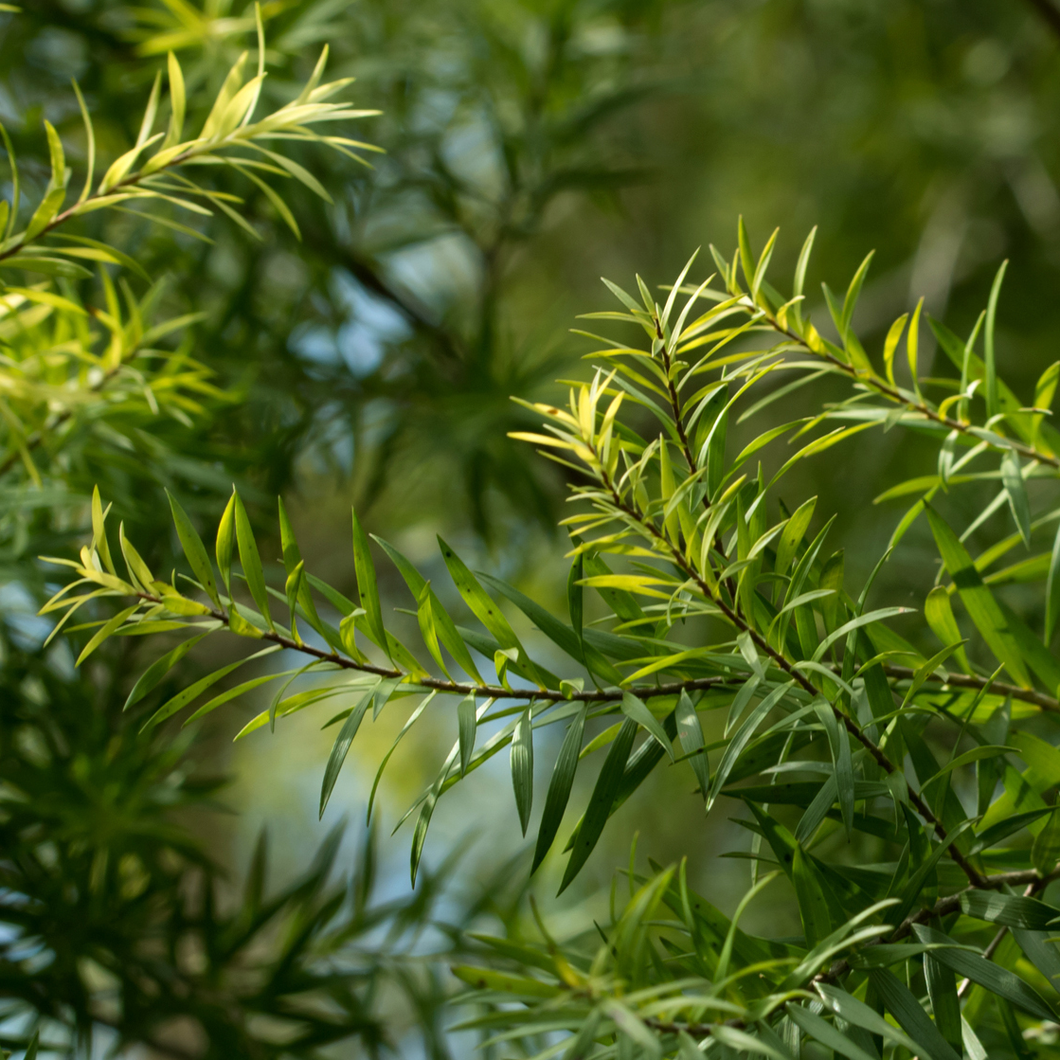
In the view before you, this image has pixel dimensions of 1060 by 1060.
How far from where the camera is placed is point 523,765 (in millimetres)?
203

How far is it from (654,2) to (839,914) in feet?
2.71

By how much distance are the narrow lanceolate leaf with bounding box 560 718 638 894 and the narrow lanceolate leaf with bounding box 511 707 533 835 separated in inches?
0.6

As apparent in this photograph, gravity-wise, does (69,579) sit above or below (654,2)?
below

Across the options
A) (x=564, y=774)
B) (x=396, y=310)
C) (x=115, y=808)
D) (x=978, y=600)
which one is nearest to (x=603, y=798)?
(x=564, y=774)

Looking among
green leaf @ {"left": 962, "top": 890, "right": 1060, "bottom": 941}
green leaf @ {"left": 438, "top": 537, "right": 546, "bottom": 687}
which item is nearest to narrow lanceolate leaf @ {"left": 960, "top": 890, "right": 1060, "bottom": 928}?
green leaf @ {"left": 962, "top": 890, "right": 1060, "bottom": 941}

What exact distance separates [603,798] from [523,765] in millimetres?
22

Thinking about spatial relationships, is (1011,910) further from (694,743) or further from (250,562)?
(250,562)

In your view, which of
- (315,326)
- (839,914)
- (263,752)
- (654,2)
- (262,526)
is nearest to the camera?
(839,914)

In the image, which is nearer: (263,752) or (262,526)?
(262,526)

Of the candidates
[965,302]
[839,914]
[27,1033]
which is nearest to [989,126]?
[965,302]

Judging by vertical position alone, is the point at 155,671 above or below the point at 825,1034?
Result: above

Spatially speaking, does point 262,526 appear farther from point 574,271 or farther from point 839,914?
point 574,271

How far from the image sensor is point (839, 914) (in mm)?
208

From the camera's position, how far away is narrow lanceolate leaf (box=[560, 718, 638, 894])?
0.21 m
